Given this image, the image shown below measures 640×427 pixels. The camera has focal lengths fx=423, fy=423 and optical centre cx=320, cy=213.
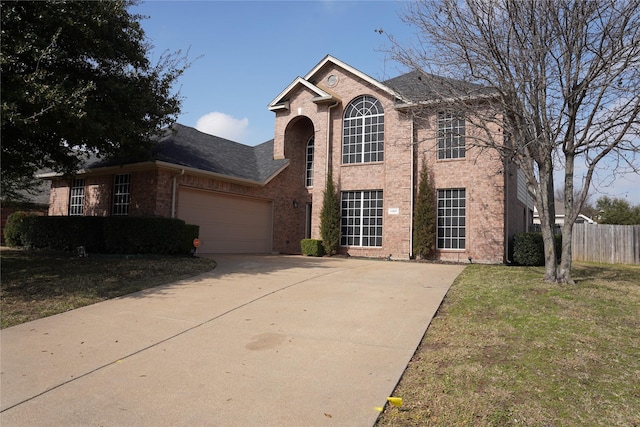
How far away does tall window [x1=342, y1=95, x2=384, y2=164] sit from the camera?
57.5 feet

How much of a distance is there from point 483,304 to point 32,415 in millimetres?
6499

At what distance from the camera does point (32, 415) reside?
3807 mm

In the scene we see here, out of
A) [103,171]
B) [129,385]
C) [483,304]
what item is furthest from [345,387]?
[103,171]

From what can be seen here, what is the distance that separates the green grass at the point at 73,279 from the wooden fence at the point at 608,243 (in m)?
18.1

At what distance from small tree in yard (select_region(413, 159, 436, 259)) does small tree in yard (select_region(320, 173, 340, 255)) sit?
11.1ft

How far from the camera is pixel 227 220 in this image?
56.3 feet

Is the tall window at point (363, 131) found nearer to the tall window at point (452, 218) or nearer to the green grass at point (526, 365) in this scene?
the tall window at point (452, 218)

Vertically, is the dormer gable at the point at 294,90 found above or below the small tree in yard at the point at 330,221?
above

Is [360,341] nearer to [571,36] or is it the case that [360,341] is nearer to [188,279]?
[188,279]

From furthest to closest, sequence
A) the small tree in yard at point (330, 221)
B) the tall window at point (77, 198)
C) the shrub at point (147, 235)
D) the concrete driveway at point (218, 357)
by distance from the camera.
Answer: the tall window at point (77, 198), the small tree in yard at point (330, 221), the shrub at point (147, 235), the concrete driveway at point (218, 357)

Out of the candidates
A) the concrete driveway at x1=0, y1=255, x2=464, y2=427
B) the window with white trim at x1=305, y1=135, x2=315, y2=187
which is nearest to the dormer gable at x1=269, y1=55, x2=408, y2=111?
the window with white trim at x1=305, y1=135, x2=315, y2=187

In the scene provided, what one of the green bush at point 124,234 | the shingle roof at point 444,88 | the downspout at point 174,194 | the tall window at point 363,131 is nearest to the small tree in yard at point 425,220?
the tall window at point 363,131

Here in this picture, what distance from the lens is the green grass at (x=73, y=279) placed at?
7.61 meters

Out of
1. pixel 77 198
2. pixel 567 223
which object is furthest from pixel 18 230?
pixel 567 223
